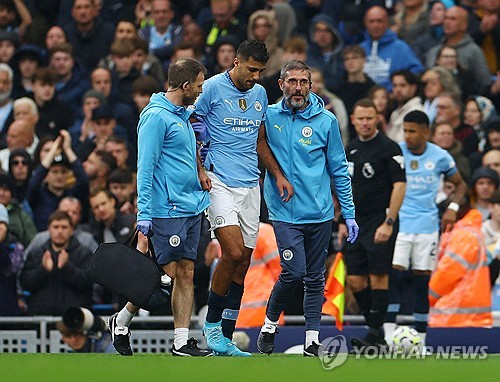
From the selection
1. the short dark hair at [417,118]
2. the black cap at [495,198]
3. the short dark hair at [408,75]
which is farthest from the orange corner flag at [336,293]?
the short dark hair at [408,75]

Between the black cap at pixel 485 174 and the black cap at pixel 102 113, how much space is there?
451 centimetres

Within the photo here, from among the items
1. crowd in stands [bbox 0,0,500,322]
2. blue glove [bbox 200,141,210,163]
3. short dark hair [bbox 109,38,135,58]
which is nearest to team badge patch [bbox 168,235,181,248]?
blue glove [bbox 200,141,210,163]

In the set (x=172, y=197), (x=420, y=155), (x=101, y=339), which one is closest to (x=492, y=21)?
(x=420, y=155)

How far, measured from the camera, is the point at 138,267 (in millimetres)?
11156

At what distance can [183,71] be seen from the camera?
11.4 m

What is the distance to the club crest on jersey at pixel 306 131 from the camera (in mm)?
12102

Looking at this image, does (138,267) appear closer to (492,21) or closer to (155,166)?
(155,166)

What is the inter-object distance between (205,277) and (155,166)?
4.86m

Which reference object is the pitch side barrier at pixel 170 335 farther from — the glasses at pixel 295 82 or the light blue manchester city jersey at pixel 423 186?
the glasses at pixel 295 82

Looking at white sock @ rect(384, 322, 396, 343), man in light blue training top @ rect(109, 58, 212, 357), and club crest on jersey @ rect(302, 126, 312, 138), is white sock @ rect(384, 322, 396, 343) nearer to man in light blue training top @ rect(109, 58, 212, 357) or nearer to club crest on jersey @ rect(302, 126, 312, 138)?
club crest on jersey @ rect(302, 126, 312, 138)

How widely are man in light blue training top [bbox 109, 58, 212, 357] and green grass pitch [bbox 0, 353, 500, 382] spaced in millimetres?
687

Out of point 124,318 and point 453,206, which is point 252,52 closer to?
point 124,318

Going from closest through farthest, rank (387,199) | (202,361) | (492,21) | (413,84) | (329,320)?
1. (202,361)
2. (387,199)
3. (329,320)
4. (413,84)
5. (492,21)

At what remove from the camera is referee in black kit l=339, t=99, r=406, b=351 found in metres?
14.4
